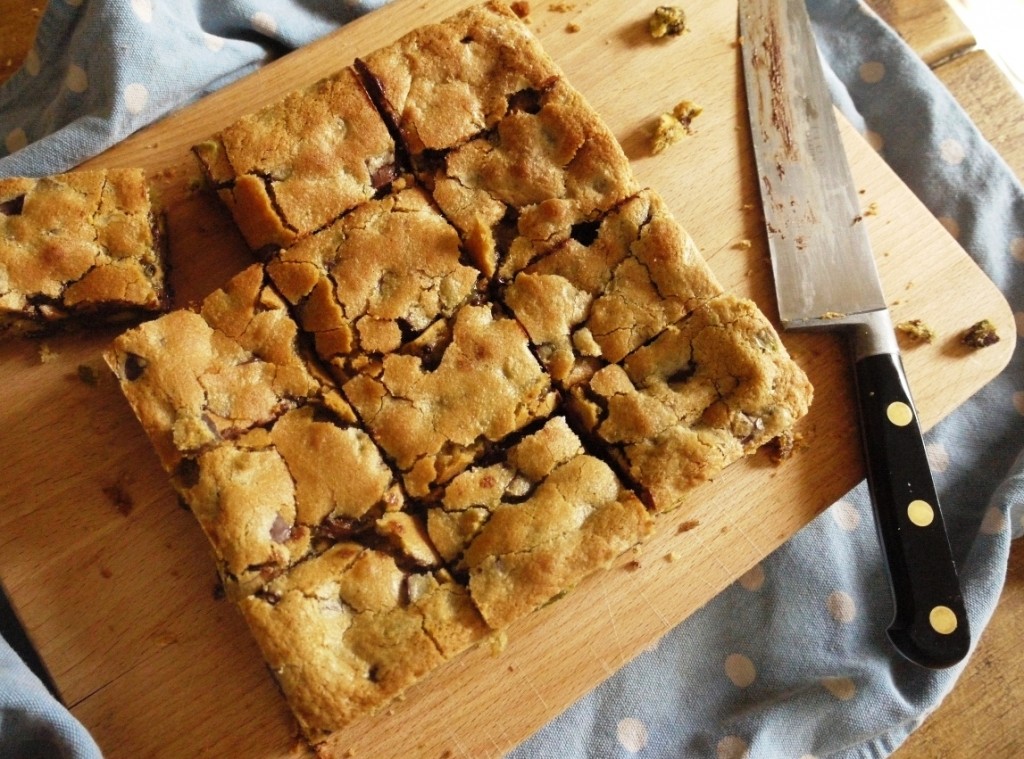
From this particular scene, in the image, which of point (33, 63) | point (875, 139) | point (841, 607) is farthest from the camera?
point (875, 139)

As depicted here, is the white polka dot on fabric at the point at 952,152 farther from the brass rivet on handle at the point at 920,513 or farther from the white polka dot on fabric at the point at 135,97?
the white polka dot on fabric at the point at 135,97

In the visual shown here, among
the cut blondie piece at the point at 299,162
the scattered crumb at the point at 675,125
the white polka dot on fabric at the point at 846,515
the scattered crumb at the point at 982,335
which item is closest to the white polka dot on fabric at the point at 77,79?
the cut blondie piece at the point at 299,162

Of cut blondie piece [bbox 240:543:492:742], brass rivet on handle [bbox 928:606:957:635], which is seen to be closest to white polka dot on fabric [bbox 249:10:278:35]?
cut blondie piece [bbox 240:543:492:742]

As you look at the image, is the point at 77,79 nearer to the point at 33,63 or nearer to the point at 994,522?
the point at 33,63

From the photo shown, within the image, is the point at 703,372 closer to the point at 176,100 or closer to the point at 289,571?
the point at 289,571

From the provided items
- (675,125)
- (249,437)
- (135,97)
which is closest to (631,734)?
(249,437)
